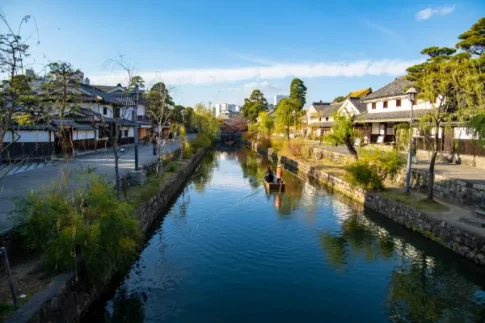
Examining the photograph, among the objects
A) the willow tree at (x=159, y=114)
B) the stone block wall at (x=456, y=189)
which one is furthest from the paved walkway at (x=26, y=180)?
the stone block wall at (x=456, y=189)

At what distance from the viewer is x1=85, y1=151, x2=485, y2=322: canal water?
30.6ft

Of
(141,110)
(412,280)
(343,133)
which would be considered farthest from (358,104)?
(412,280)

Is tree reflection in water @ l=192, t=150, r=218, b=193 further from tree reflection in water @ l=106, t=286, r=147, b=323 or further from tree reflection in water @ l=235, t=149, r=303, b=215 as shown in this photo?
tree reflection in water @ l=106, t=286, r=147, b=323

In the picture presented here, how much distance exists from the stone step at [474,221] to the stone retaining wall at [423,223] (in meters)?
0.67

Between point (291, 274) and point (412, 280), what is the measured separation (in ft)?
13.1

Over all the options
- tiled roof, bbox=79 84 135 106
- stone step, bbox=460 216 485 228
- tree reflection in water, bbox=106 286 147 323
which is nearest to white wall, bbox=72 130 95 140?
tiled roof, bbox=79 84 135 106

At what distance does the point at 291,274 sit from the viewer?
11.6 metres

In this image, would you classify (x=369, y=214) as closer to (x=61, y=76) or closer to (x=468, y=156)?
(x=468, y=156)

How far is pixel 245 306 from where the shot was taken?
962cm

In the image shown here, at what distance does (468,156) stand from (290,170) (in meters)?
16.9

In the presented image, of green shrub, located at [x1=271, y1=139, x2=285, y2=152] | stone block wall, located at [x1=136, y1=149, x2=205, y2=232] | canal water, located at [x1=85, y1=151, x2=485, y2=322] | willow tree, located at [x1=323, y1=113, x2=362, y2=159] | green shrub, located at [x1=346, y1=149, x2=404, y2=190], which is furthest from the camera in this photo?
green shrub, located at [x1=271, y1=139, x2=285, y2=152]

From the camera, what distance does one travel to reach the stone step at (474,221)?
12.6 m

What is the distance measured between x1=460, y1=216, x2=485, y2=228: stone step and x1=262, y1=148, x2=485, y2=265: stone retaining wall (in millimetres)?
672

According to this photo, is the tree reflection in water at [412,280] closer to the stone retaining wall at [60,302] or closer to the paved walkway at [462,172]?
the paved walkway at [462,172]
